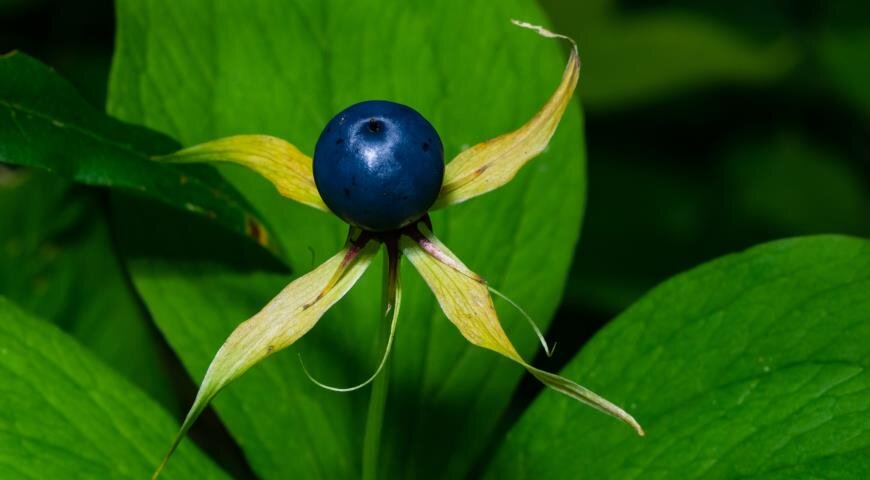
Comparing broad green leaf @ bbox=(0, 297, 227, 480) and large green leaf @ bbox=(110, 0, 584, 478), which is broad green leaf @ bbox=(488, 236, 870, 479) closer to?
large green leaf @ bbox=(110, 0, 584, 478)

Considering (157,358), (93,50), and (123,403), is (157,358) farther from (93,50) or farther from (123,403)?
(93,50)

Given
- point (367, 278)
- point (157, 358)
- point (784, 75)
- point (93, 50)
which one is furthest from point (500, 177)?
point (784, 75)

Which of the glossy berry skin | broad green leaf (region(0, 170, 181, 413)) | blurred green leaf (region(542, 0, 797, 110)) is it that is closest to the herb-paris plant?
the glossy berry skin

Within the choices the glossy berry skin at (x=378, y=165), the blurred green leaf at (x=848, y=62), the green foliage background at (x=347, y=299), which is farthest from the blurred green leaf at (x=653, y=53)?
the glossy berry skin at (x=378, y=165)

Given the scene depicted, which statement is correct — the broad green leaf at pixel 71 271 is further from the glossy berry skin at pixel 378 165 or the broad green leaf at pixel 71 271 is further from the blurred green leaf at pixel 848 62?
the blurred green leaf at pixel 848 62

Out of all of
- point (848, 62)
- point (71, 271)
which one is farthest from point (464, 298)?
point (848, 62)

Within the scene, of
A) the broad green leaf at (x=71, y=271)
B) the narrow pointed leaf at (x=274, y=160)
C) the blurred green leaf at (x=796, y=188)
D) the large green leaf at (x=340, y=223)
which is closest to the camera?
the narrow pointed leaf at (x=274, y=160)
